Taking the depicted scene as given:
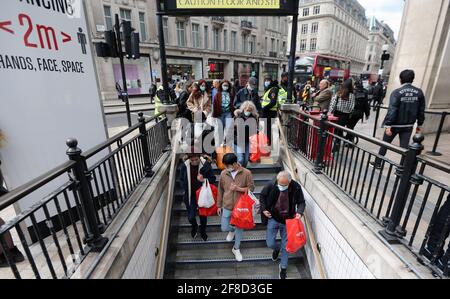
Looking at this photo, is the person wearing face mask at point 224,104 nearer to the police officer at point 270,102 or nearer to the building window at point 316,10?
the police officer at point 270,102

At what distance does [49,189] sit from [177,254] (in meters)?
2.46

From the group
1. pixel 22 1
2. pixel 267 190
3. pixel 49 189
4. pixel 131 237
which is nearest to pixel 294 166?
pixel 267 190

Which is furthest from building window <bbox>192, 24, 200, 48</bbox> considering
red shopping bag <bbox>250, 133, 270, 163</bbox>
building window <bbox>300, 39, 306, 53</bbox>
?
building window <bbox>300, 39, 306, 53</bbox>

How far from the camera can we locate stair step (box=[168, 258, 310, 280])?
13.1ft

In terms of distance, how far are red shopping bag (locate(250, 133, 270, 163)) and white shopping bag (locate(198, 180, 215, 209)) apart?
1.71 m

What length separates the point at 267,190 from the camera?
12.2 feet

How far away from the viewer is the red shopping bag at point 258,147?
5.19 metres

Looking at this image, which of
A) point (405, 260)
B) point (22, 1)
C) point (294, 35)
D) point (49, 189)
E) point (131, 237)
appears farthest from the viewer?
point (294, 35)

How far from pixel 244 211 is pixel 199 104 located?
301 cm

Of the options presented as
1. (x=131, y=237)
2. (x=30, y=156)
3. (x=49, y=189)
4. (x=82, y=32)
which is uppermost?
(x=82, y=32)

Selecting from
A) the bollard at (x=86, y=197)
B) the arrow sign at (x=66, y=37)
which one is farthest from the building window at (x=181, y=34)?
the bollard at (x=86, y=197)

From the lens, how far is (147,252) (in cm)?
342

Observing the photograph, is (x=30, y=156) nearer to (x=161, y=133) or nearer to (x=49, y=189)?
(x=49, y=189)

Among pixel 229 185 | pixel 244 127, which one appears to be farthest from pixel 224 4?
pixel 229 185
